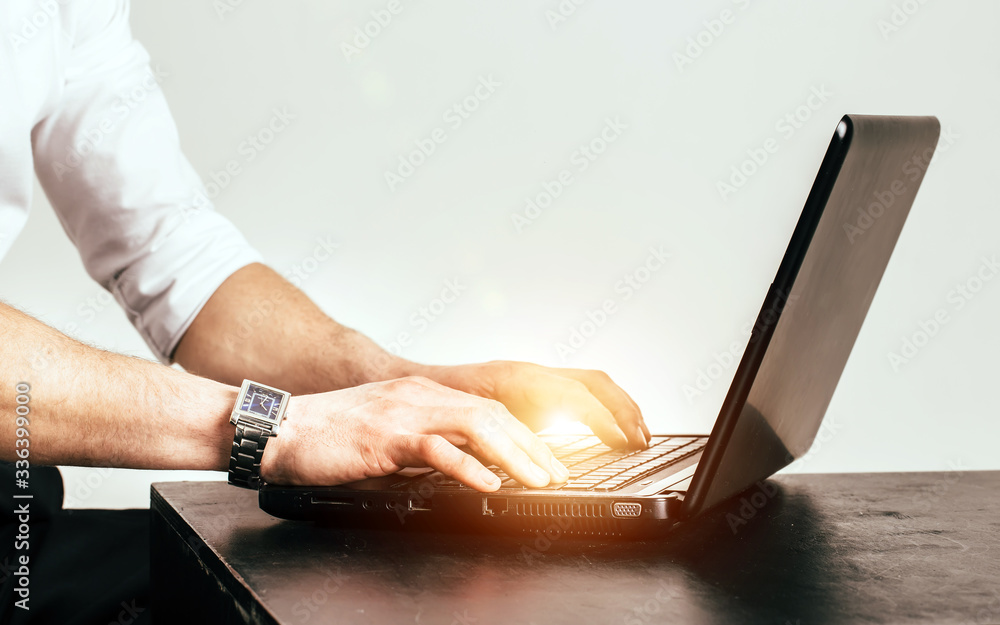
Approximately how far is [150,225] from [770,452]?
104 cm

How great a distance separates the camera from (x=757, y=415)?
60cm

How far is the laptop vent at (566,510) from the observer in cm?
56

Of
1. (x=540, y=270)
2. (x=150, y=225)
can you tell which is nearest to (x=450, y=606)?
(x=150, y=225)

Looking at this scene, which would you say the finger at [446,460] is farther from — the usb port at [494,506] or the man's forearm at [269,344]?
the man's forearm at [269,344]

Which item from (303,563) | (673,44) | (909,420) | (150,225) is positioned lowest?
(909,420)

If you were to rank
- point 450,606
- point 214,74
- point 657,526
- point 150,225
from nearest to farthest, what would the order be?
point 450,606 → point 657,526 → point 150,225 → point 214,74

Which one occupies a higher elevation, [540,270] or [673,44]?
[673,44]

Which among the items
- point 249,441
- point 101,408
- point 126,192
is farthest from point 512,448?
point 126,192

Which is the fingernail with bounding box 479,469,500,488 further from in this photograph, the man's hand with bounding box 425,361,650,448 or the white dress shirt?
the white dress shirt

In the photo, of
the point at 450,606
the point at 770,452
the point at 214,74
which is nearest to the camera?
the point at 450,606

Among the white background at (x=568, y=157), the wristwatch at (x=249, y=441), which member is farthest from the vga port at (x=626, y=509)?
the white background at (x=568, y=157)

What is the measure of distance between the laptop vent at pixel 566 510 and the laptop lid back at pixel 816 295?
65 millimetres

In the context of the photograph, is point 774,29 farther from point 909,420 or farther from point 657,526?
point 657,526

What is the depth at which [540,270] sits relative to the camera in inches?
87.9
